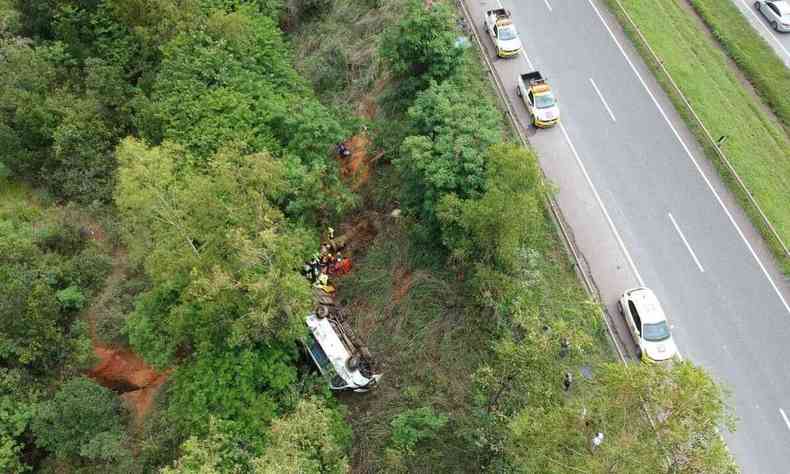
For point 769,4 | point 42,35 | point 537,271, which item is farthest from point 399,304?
point 769,4

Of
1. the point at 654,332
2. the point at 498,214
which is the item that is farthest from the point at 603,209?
the point at 498,214

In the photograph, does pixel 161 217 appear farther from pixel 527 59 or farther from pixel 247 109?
pixel 527 59

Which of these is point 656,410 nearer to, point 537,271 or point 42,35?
point 537,271

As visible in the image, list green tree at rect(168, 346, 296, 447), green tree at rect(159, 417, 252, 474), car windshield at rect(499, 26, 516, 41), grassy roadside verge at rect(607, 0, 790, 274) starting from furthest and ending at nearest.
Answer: car windshield at rect(499, 26, 516, 41)
grassy roadside verge at rect(607, 0, 790, 274)
green tree at rect(168, 346, 296, 447)
green tree at rect(159, 417, 252, 474)

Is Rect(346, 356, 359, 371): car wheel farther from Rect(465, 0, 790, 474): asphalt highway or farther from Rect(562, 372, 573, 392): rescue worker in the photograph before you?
Rect(465, 0, 790, 474): asphalt highway

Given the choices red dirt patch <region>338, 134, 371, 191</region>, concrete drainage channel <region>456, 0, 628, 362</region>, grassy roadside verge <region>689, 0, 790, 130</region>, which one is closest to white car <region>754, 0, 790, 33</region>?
grassy roadside verge <region>689, 0, 790, 130</region>

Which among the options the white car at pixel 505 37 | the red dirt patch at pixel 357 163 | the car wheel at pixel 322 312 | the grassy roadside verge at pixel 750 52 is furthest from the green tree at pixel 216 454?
the grassy roadside verge at pixel 750 52
